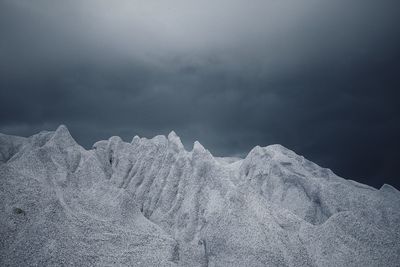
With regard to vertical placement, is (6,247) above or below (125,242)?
below

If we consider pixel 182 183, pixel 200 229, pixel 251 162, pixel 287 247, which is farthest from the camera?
pixel 251 162

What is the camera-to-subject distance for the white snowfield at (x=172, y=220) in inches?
1040

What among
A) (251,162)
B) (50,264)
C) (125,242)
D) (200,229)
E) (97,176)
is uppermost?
(251,162)

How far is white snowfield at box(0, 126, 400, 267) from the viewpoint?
86.7 feet

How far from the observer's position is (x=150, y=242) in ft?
96.9

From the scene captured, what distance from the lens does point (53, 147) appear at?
4597cm

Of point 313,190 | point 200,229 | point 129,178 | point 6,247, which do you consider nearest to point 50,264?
point 6,247

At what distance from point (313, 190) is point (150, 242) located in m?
28.9

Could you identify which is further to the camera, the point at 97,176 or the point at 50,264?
the point at 97,176

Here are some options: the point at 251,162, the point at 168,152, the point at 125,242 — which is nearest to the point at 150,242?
the point at 125,242

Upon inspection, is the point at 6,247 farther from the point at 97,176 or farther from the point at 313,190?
the point at 313,190

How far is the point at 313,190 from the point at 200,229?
74.1ft

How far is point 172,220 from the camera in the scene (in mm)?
37125

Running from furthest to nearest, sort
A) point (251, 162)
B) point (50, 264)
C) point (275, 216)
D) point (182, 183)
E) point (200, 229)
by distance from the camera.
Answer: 1. point (251, 162)
2. point (182, 183)
3. point (200, 229)
4. point (275, 216)
5. point (50, 264)
